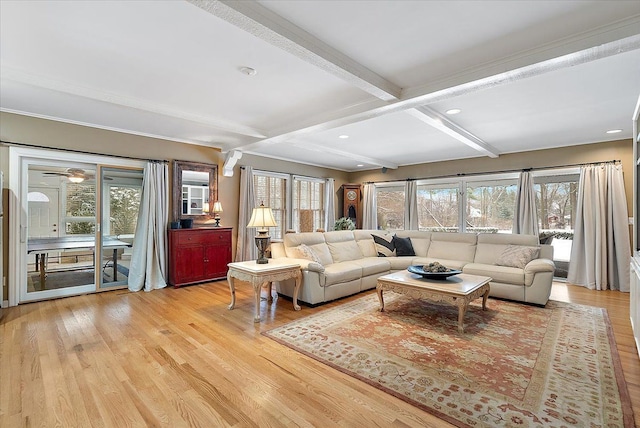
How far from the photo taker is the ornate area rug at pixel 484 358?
6.44ft

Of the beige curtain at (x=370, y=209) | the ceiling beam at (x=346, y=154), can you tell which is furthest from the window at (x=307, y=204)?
the ceiling beam at (x=346, y=154)

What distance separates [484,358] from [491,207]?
15.9ft

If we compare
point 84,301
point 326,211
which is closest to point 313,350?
point 84,301

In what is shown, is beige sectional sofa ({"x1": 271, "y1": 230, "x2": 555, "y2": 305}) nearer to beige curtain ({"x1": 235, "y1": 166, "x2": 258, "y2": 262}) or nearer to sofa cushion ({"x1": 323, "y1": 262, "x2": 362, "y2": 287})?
sofa cushion ({"x1": 323, "y1": 262, "x2": 362, "y2": 287})

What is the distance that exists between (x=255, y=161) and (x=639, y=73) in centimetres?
575

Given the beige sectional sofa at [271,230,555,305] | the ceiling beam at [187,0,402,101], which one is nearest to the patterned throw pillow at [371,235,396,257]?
the beige sectional sofa at [271,230,555,305]

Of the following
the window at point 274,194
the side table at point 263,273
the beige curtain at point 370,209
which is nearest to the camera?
the side table at point 263,273

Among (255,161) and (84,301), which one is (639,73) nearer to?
(255,161)

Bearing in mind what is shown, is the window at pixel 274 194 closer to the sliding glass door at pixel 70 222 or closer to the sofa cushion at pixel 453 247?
the sliding glass door at pixel 70 222

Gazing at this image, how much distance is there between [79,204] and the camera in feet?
15.2

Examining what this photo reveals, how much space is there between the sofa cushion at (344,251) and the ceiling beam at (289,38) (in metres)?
2.81

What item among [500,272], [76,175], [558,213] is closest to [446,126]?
[500,272]

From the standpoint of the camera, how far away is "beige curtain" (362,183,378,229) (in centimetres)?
839

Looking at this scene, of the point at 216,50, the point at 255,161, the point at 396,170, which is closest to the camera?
the point at 216,50
